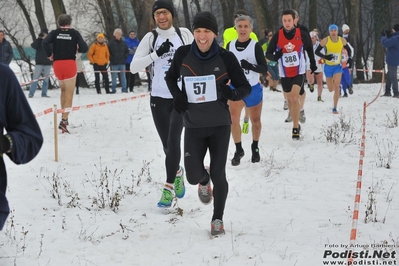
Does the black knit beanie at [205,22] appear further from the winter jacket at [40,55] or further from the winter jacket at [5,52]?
the winter jacket at [40,55]

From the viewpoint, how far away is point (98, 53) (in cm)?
1930

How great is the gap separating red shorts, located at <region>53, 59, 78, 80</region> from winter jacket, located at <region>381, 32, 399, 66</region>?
10.1 meters

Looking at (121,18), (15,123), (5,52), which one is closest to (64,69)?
(5,52)

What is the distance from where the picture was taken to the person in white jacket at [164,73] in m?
5.79

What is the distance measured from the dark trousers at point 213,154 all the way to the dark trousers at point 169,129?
67cm

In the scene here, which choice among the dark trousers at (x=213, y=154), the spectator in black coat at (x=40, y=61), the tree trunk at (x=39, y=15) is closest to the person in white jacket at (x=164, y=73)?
the dark trousers at (x=213, y=154)

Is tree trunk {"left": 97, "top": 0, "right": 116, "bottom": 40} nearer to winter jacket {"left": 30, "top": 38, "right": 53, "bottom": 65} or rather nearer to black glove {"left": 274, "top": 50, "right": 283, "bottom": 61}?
winter jacket {"left": 30, "top": 38, "right": 53, "bottom": 65}

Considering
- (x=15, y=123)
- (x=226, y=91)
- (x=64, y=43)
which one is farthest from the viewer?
(x=64, y=43)

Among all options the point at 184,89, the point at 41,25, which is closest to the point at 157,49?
the point at 184,89

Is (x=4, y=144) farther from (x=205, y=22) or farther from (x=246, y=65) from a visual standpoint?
(x=246, y=65)

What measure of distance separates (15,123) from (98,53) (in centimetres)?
1697

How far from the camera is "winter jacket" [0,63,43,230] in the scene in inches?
103

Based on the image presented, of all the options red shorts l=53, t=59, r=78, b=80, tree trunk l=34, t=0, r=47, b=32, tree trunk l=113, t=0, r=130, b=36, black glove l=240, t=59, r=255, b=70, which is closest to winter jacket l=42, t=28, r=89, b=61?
red shorts l=53, t=59, r=78, b=80

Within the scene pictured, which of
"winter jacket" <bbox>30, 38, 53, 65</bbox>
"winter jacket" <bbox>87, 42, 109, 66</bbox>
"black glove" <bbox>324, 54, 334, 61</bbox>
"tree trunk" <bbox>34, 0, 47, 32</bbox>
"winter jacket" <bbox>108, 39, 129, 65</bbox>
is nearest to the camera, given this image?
"black glove" <bbox>324, 54, 334, 61</bbox>
